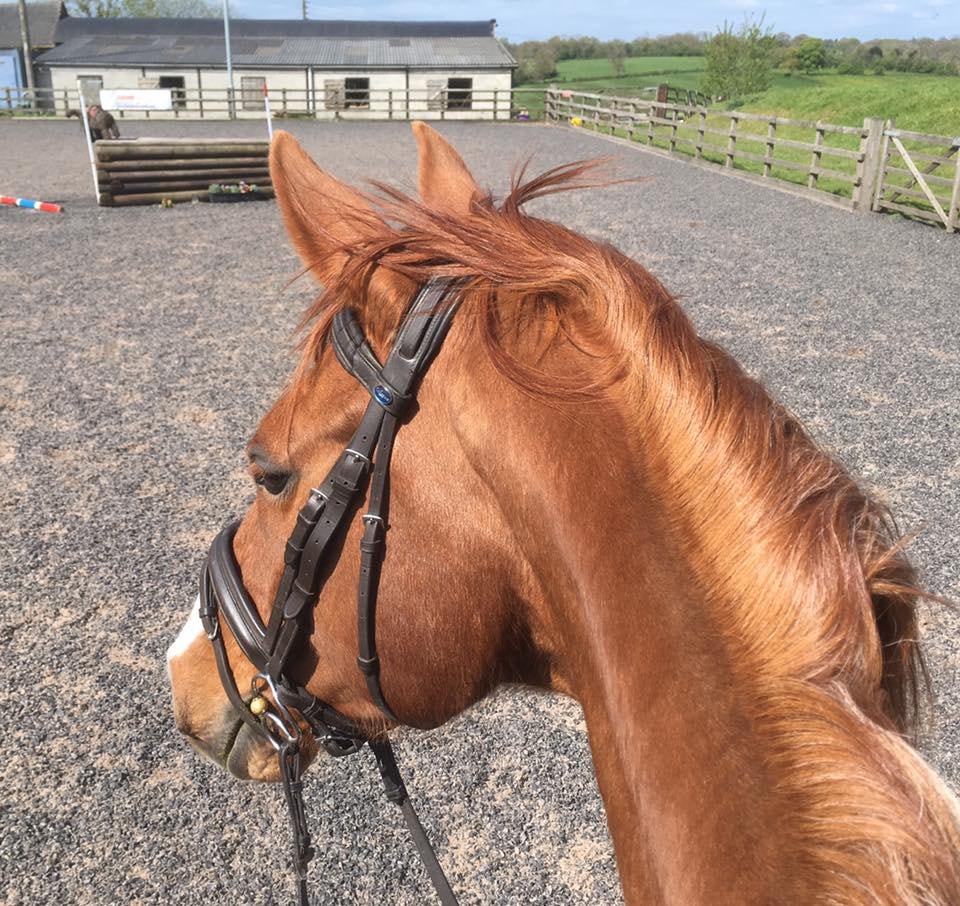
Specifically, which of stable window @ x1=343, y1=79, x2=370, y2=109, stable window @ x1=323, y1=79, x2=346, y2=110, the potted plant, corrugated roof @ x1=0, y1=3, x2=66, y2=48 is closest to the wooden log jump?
the potted plant

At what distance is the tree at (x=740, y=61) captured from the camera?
130 ft

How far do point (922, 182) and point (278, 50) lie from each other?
1547 inches

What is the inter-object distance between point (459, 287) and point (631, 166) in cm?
2111

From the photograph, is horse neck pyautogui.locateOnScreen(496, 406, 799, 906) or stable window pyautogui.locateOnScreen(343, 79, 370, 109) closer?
horse neck pyautogui.locateOnScreen(496, 406, 799, 906)

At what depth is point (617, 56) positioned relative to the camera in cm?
7581

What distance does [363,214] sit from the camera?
1386mm

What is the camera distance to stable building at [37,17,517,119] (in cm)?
3950

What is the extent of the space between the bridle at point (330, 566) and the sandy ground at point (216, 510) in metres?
0.40

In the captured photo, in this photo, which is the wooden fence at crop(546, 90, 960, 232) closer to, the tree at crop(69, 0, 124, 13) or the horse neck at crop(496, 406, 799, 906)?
the horse neck at crop(496, 406, 799, 906)

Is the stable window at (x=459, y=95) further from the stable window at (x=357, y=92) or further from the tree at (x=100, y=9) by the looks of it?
the tree at (x=100, y=9)

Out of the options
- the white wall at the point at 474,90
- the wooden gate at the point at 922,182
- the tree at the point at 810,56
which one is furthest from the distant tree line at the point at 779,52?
the wooden gate at the point at 922,182

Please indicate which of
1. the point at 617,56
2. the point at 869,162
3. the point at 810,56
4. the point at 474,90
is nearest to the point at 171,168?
the point at 869,162

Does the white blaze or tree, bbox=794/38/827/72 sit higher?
tree, bbox=794/38/827/72

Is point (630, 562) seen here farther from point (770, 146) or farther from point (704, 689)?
point (770, 146)
